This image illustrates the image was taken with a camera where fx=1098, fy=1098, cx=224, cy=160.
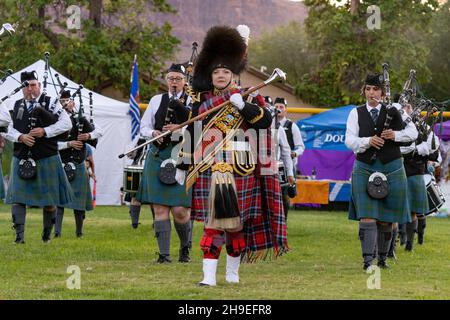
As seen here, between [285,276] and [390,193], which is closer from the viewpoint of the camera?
[285,276]

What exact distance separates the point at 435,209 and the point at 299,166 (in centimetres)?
981

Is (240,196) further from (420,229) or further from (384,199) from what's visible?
(420,229)

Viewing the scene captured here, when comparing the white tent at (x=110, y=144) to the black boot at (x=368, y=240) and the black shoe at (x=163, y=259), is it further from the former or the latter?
the black boot at (x=368, y=240)

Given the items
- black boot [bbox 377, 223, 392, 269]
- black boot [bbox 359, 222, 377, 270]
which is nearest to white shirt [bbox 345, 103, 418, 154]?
black boot [bbox 359, 222, 377, 270]

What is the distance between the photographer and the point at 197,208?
803cm

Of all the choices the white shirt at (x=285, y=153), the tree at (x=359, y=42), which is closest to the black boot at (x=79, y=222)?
the white shirt at (x=285, y=153)

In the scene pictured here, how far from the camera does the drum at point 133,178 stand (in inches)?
479

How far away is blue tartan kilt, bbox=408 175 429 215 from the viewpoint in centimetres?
1205

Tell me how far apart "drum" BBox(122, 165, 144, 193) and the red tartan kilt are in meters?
4.09

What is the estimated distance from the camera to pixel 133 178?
12.2 m

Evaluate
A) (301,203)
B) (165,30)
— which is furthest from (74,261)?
(165,30)

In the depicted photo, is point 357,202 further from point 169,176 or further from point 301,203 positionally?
point 301,203

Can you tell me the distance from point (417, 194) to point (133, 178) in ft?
10.3

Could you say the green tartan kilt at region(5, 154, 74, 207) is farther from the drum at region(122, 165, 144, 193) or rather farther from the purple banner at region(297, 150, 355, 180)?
the purple banner at region(297, 150, 355, 180)
